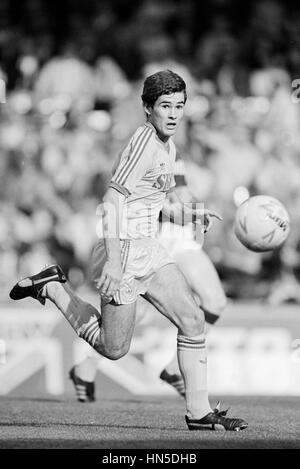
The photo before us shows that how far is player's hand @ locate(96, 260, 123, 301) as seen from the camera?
5902 mm

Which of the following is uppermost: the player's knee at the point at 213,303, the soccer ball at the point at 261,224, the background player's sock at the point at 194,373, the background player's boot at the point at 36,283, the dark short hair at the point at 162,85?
the dark short hair at the point at 162,85

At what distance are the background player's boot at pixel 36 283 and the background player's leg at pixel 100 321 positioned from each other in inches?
1.5

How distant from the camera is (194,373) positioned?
20.3ft

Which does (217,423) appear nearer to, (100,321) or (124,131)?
(100,321)

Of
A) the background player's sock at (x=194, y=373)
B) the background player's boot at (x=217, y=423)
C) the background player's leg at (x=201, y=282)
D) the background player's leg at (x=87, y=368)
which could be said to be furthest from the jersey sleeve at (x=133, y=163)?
the background player's leg at (x=87, y=368)

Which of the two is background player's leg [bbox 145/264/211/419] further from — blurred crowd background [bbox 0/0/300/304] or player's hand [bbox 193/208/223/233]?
blurred crowd background [bbox 0/0/300/304]

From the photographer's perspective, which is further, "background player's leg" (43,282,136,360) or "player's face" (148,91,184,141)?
"background player's leg" (43,282,136,360)

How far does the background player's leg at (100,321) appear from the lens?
6156mm

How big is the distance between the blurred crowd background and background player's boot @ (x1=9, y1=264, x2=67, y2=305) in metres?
3.64

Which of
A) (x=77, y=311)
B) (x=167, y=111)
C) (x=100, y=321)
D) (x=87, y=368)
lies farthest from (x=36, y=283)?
(x=87, y=368)

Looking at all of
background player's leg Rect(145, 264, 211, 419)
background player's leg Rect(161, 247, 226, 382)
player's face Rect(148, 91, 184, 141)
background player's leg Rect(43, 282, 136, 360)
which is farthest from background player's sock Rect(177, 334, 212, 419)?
background player's leg Rect(161, 247, 226, 382)

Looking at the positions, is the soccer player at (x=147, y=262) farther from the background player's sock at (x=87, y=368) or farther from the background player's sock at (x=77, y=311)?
the background player's sock at (x=87, y=368)

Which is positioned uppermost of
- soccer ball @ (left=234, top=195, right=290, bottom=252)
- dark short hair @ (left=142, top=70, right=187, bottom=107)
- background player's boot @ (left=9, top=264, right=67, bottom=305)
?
dark short hair @ (left=142, top=70, right=187, bottom=107)
